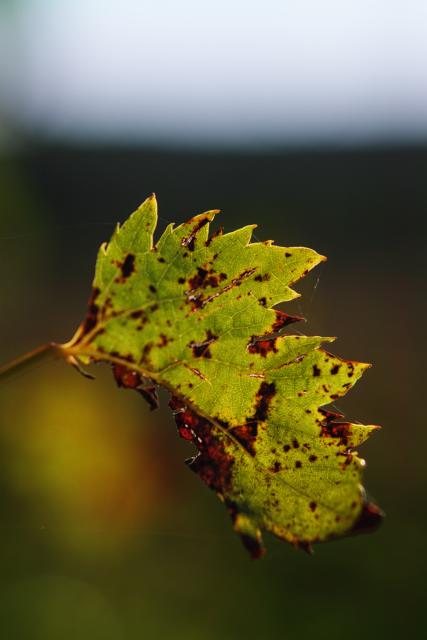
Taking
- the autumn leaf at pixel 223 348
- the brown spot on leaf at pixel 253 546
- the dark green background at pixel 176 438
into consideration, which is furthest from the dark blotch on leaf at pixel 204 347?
the dark green background at pixel 176 438

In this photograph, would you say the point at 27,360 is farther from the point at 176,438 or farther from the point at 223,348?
the point at 176,438

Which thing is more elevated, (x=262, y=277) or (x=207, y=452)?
(x=262, y=277)

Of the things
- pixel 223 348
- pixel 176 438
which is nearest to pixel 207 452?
pixel 223 348

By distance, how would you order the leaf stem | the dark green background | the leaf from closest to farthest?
the leaf stem → the leaf → the dark green background

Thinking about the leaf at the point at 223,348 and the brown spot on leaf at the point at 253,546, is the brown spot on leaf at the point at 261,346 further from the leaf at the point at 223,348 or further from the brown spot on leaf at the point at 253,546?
the brown spot on leaf at the point at 253,546

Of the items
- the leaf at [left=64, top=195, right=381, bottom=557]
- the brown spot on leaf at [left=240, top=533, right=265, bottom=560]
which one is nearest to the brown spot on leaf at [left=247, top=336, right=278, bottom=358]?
the leaf at [left=64, top=195, right=381, bottom=557]

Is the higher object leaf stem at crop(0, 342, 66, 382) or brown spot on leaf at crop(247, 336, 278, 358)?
leaf stem at crop(0, 342, 66, 382)

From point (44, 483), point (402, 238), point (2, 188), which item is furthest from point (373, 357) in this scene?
point (2, 188)

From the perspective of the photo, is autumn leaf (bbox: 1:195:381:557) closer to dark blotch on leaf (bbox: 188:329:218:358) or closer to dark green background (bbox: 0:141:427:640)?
dark blotch on leaf (bbox: 188:329:218:358)

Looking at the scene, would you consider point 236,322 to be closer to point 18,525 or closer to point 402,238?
point 18,525
